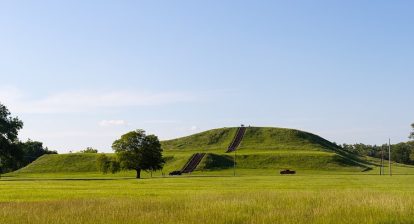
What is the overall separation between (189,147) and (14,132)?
103 metres

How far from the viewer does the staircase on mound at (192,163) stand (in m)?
137

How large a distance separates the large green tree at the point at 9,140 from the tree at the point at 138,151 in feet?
87.1

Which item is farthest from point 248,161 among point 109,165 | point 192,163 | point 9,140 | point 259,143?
point 9,140

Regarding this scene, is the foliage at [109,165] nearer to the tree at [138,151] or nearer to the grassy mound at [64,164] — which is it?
the tree at [138,151]

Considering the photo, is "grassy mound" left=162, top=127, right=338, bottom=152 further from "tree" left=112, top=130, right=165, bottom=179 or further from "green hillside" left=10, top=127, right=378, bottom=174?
"tree" left=112, top=130, right=165, bottom=179

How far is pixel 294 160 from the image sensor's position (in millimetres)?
147625

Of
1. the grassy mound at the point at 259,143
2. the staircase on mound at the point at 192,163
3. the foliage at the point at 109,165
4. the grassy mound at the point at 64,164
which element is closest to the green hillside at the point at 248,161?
the grassy mound at the point at 64,164

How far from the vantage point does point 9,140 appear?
89500 millimetres

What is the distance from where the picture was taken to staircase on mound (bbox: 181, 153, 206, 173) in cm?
13656

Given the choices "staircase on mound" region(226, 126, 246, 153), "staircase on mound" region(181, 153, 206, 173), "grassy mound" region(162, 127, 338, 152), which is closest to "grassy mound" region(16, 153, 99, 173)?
"staircase on mound" region(181, 153, 206, 173)

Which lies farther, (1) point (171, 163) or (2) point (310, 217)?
(1) point (171, 163)

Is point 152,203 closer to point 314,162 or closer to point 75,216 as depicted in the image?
point 75,216

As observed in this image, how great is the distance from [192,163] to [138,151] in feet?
110

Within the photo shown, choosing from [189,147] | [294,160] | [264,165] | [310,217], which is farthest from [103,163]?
[310,217]
